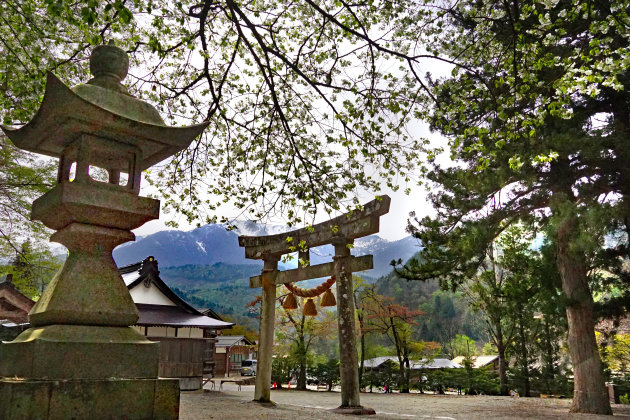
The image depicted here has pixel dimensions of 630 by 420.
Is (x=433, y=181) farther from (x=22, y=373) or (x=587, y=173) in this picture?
(x=22, y=373)

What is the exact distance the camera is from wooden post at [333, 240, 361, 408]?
32.8ft

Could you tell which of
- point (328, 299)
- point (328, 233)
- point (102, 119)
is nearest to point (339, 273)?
point (328, 233)

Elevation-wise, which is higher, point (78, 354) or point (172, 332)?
point (78, 354)

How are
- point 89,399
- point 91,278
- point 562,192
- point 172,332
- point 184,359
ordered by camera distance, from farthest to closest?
point 172,332 → point 184,359 → point 562,192 → point 91,278 → point 89,399

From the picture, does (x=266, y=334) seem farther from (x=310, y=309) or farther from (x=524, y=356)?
(x=524, y=356)

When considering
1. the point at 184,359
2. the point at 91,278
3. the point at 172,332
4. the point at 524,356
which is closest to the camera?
the point at 91,278

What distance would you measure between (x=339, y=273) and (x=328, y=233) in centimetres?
109

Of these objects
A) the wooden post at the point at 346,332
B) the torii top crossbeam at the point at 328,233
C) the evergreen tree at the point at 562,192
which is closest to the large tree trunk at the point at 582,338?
the evergreen tree at the point at 562,192

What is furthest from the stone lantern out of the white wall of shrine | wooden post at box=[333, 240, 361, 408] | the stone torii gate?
the white wall of shrine

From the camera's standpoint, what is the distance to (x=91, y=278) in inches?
124

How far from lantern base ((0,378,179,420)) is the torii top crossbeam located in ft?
14.0

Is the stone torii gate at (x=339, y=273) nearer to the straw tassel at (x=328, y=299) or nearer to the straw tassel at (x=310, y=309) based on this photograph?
the straw tassel at (x=328, y=299)

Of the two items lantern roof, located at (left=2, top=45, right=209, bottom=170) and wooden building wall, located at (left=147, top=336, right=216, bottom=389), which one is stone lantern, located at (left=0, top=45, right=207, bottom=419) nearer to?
lantern roof, located at (left=2, top=45, right=209, bottom=170)

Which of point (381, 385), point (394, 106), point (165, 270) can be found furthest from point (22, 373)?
point (165, 270)
